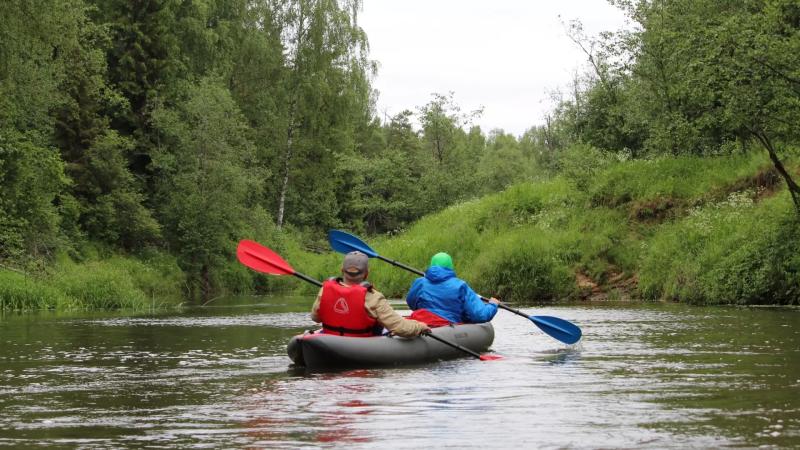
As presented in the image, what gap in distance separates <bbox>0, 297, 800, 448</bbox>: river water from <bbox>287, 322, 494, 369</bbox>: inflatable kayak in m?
0.16

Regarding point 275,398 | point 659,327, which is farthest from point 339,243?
point 275,398

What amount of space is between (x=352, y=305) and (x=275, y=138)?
38801mm

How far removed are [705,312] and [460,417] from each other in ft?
37.1

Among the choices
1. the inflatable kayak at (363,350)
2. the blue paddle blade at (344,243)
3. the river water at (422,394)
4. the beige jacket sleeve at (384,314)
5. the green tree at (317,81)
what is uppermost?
the green tree at (317,81)

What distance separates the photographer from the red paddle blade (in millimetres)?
12703

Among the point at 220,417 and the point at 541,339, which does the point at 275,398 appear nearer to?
the point at 220,417

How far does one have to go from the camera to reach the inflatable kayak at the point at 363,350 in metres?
9.80

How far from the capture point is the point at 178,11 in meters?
37.8

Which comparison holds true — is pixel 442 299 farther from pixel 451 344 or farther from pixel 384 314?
pixel 384 314

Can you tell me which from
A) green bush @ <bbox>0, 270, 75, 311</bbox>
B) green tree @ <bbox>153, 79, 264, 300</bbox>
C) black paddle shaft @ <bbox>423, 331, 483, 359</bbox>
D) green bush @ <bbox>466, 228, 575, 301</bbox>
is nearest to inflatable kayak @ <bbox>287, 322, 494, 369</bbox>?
black paddle shaft @ <bbox>423, 331, 483, 359</bbox>

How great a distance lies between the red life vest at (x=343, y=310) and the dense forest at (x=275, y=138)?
10.3 metres

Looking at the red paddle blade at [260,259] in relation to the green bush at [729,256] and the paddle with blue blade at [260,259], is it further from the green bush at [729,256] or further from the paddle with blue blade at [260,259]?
the green bush at [729,256]

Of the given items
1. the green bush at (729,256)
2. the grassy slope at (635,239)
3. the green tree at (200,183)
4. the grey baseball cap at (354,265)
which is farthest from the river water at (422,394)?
the green tree at (200,183)

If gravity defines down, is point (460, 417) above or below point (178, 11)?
below
